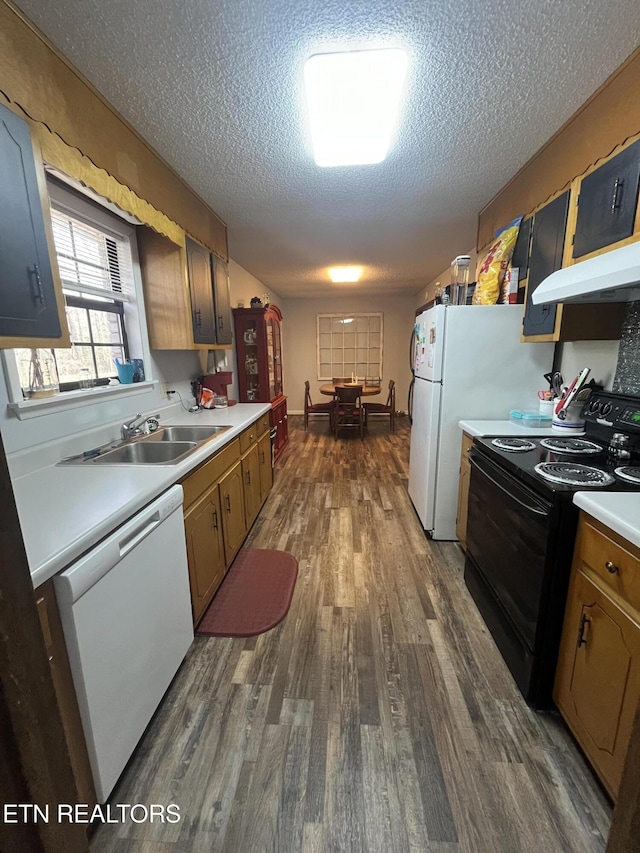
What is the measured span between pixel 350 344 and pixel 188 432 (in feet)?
17.3

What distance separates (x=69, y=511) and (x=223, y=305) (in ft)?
7.78

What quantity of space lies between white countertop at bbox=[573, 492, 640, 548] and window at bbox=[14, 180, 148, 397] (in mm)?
2179

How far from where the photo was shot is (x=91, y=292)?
74.2 inches

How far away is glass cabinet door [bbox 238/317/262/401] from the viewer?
158 inches

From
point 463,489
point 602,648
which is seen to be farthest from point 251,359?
point 602,648

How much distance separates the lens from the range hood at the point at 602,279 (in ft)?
3.48

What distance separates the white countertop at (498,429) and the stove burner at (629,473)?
577mm

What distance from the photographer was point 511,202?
2256 millimetres

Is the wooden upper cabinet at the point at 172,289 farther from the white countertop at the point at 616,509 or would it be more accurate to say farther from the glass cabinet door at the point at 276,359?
the white countertop at the point at 616,509

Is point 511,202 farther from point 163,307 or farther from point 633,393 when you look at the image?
point 163,307

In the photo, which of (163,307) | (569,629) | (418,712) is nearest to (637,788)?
(569,629)

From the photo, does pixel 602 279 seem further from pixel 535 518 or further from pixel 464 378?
pixel 464 378

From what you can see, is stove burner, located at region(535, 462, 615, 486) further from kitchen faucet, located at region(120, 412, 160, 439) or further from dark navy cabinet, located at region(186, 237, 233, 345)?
dark navy cabinet, located at region(186, 237, 233, 345)

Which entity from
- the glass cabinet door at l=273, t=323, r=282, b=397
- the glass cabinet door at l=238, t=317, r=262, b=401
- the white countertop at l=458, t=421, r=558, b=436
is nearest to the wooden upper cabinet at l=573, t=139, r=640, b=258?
the white countertop at l=458, t=421, r=558, b=436
